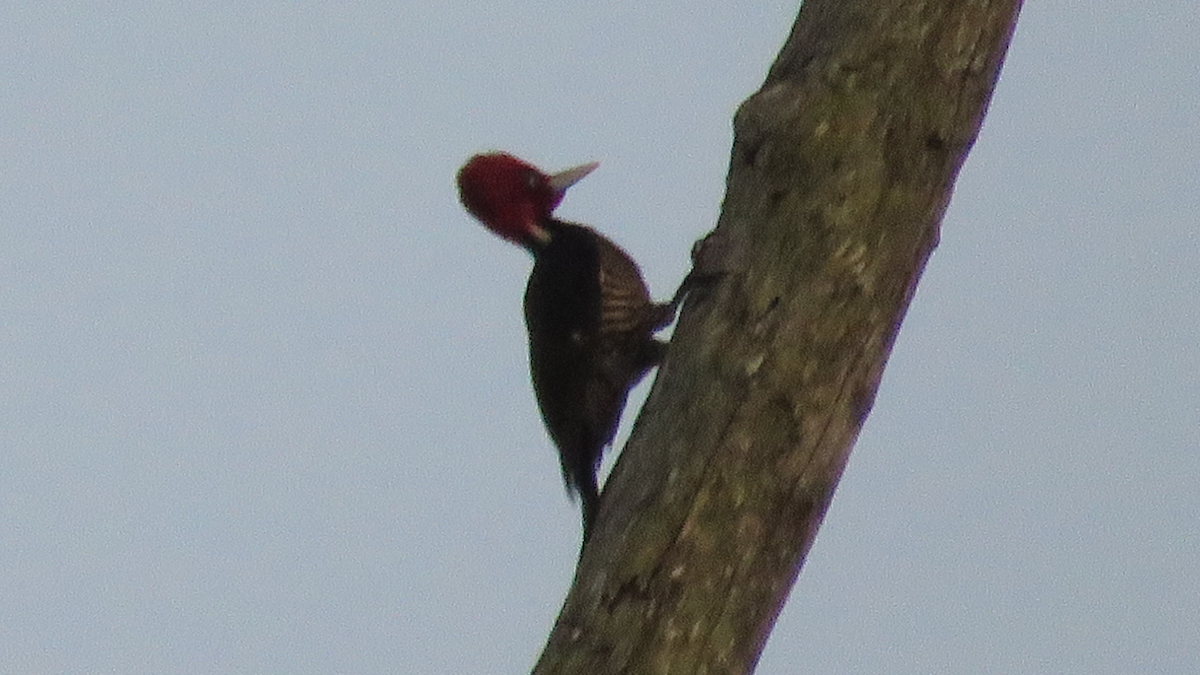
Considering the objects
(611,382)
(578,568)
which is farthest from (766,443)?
(611,382)

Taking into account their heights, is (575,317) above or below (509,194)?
below

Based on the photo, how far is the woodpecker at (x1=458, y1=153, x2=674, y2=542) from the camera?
5.09 meters

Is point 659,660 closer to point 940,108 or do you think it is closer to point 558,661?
point 558,661

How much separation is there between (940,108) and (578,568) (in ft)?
3.87

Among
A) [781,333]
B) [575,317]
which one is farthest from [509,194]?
[781,333]

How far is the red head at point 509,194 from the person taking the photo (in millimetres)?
5391

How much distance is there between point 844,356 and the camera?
3.52 m

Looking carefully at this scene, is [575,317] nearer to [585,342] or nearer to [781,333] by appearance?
[585,342]

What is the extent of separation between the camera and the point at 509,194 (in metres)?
5.39

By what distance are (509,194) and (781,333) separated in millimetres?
1970

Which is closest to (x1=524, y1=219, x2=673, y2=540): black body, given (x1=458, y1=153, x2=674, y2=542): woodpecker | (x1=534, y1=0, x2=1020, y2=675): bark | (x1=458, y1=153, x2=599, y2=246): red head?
(x1=458, y1=153, x2=674, y2=542): woodpecker

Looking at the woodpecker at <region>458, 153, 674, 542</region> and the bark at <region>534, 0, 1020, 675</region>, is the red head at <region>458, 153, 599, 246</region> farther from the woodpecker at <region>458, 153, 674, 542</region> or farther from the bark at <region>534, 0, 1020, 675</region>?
the bark at <region>534, 0, 1020, 675</region>

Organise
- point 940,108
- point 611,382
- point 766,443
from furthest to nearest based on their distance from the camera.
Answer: point 611,382 < point 940,108 < point 766,443

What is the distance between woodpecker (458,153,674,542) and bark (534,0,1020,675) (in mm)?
1186
